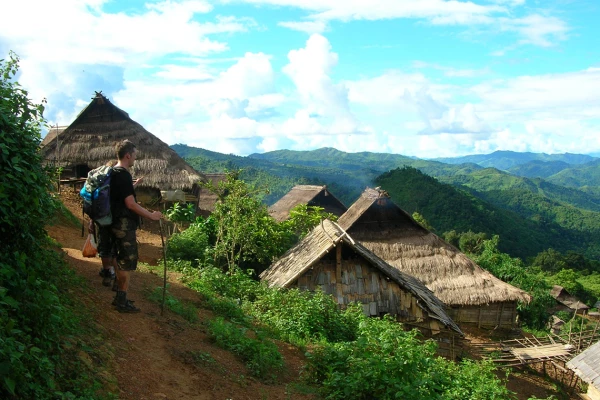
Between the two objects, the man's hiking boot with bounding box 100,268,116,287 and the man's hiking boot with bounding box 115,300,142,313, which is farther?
the man's hiking boot with bounding box 100,268,116,287

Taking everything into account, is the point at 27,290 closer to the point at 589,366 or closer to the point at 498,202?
the point at 589,366

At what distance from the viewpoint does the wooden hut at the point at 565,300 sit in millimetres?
32781

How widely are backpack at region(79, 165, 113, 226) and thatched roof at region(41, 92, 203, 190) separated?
470 inches

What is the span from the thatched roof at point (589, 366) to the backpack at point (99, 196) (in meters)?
10.9

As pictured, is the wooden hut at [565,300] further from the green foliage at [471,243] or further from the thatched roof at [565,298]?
the green foliage at [471,243]

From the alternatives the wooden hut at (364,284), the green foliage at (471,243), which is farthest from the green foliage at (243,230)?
the green foliage at (471,243)

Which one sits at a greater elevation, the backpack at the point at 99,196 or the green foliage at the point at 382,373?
the backpack at the point at 99,196

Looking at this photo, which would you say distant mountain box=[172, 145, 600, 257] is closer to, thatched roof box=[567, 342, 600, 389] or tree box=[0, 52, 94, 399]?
thatched roof box=[567, 342, 600, 389]

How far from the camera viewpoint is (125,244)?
16.9 ft

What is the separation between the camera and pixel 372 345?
5.95 m

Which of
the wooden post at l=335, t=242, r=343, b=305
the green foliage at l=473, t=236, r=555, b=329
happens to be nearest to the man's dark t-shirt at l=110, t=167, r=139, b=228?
the wooden post at l=335, t=242, r=343, b=305

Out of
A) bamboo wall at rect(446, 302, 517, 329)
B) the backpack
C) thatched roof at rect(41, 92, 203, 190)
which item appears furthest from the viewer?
bamboo wall at rect(446, 302, 517, 329)

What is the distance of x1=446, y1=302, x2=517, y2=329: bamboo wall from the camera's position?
685 inches

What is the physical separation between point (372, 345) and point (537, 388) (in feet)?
33.9
